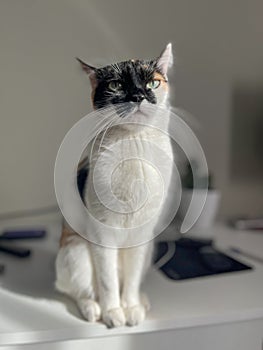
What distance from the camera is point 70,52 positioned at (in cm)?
62

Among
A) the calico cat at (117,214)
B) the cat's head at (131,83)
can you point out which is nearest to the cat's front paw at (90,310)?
the calico cat at (117,214)

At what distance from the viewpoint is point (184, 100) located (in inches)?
31.4

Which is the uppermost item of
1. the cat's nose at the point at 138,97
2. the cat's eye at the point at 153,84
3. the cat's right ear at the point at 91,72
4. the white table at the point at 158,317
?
the cat's right ear at the point at 91,72

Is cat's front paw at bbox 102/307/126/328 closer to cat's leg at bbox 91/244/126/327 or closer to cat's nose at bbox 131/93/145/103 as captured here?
cat's leg at bbox 91/244/126/327

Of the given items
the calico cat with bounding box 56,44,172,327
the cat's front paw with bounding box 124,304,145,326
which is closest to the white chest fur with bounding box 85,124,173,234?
the calico cat with bounding box 56,44,172,327

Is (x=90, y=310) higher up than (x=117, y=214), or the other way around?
(x=117, y=214)

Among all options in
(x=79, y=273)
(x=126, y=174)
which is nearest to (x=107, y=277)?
(x=79, y=273)

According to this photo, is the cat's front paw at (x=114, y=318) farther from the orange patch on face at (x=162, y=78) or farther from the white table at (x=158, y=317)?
the orange patch on face at (x=162, y=78)

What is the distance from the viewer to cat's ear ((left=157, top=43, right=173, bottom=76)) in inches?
20.5

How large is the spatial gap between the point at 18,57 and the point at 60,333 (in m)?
0.49

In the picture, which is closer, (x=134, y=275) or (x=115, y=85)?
(x=115, y=85)

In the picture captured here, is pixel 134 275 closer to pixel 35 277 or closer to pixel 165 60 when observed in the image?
pixel 35 277

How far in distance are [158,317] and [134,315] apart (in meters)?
0.04

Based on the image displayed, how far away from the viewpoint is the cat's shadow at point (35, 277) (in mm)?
648
